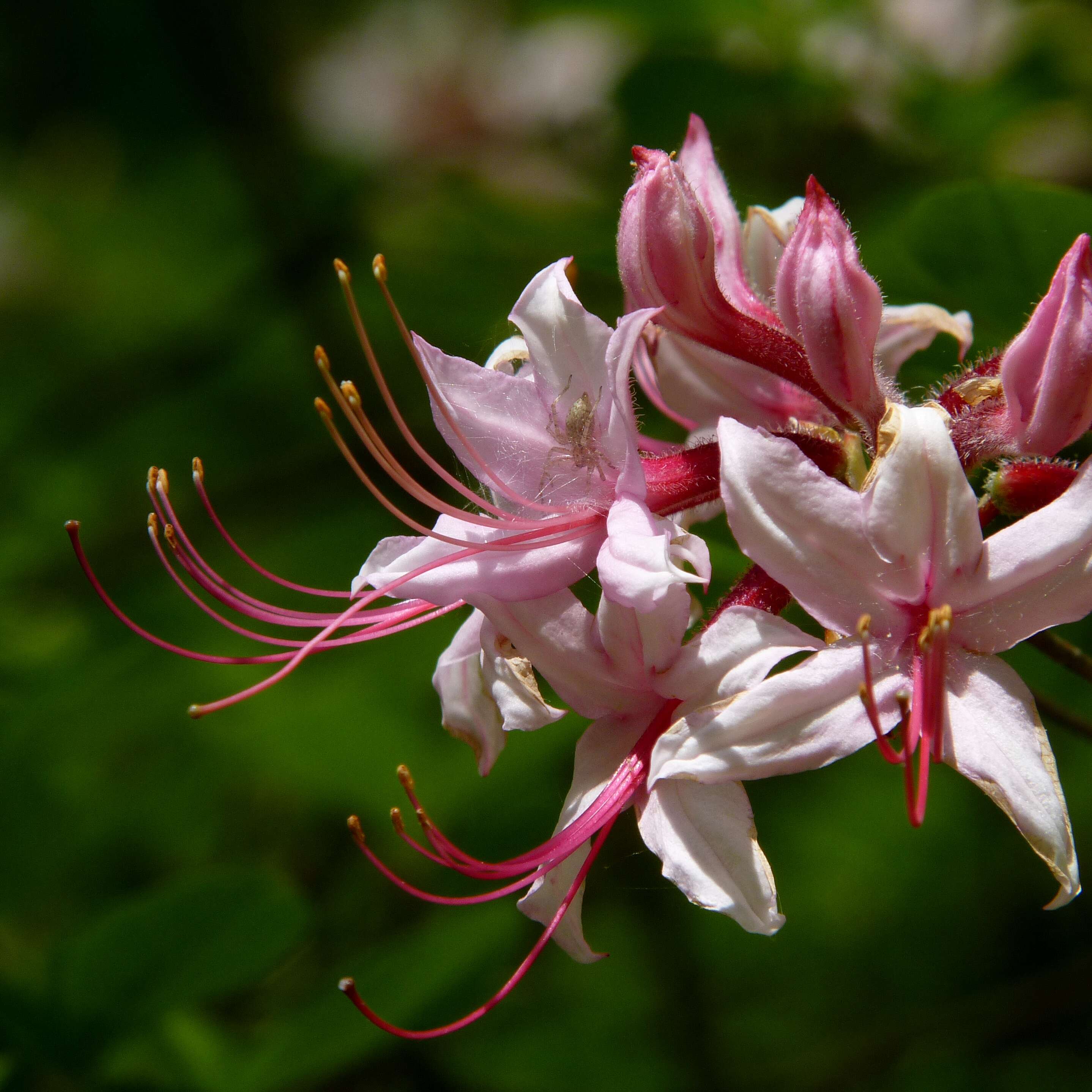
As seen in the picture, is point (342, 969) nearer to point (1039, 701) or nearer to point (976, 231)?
point (1039, 701)

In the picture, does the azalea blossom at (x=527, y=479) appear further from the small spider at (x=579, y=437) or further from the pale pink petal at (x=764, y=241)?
the pale pink petal at (x=764, y=241)

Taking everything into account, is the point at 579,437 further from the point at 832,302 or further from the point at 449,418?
the point at 832,302

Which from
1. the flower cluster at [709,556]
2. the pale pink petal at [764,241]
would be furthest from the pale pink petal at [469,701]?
the pale pink petal at [764,241]

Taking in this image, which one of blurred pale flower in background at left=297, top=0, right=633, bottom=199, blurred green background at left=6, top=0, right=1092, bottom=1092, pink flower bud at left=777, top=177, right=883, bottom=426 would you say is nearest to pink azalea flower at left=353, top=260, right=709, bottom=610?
pink flower bud at left=777, top=177, right=883, bottom=426

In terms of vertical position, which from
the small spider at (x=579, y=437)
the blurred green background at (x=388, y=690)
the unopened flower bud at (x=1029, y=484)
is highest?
the small spider at (x=579, y=437)

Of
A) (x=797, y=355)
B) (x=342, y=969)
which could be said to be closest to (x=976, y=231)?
(x=797, y=355)

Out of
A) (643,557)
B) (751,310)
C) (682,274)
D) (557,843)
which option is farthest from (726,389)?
(557,843)

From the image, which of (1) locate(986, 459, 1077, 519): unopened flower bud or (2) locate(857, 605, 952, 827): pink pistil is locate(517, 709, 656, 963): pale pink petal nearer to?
(2) locate(857, 605, 952, 827): pink pistil
